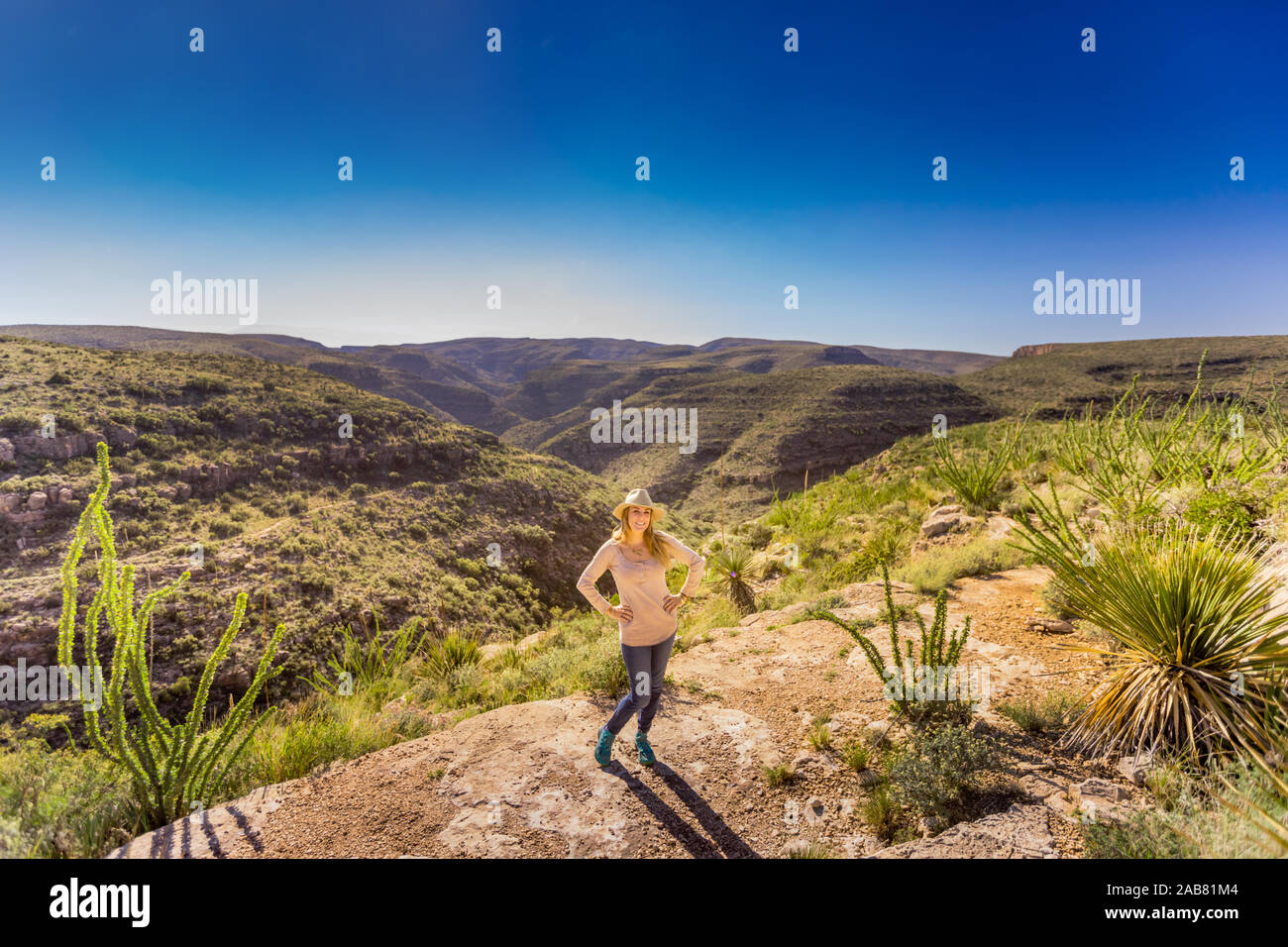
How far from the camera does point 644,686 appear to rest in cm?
345

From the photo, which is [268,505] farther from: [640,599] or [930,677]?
[930,677]

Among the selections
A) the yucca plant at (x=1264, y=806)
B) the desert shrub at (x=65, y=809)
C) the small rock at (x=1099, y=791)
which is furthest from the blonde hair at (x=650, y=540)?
the desert shrub at (x=65, y=809)

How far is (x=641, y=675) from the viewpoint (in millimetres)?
3436

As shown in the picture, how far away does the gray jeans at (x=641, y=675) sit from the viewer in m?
3.41

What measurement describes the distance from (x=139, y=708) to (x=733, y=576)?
6.89 metres

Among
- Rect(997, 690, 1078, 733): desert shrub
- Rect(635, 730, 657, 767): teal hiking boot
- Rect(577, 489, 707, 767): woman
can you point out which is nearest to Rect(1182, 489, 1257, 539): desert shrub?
Rect(997, 690, 1078, 733): desert shrub

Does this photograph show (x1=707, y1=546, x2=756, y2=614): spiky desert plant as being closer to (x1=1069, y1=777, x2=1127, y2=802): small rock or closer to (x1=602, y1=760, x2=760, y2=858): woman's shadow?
(x1=602, y1=760, x2=760, y2=858): woman's shadow

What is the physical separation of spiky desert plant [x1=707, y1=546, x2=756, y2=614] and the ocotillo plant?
20.4 ft

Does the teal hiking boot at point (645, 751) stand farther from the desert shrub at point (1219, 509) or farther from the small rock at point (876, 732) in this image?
the desert shrub at point (1219, 509)

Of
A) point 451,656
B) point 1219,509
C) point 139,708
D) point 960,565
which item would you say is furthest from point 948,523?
point 139,708

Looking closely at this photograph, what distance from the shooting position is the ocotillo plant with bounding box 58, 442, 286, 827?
2963mm
